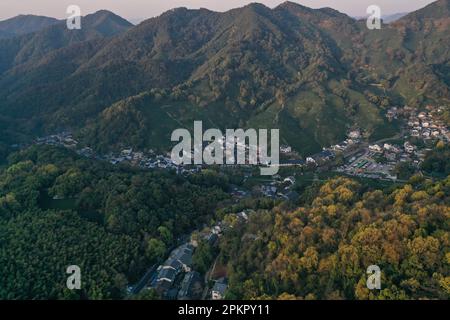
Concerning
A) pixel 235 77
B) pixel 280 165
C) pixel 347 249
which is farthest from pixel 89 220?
pixel 235 77

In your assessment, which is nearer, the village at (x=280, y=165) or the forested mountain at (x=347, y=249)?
the forested mountain at (x=347, y=249)

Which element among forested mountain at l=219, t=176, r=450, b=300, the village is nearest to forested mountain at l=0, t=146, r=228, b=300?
the village

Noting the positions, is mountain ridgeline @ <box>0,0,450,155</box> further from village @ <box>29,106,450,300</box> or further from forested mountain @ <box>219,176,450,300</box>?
forested mountain @ <box>219,176,450,300</box>

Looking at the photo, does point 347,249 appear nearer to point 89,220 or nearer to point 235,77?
point 89,220

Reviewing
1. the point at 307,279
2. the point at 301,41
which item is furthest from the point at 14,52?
the point at 307,279

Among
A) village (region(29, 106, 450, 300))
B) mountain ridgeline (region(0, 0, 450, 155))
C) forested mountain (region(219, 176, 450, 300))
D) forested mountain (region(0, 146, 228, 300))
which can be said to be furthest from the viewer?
mountain ridgeline (region(0, 0, 450, 155))

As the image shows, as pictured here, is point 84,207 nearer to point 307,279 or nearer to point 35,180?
point 35,180

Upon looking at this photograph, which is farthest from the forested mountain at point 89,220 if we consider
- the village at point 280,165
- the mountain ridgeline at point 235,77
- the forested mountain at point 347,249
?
the mountain ridgeline at point 235,77

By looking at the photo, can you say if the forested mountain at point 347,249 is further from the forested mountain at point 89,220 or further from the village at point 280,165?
the forested mountain at point 89,220
